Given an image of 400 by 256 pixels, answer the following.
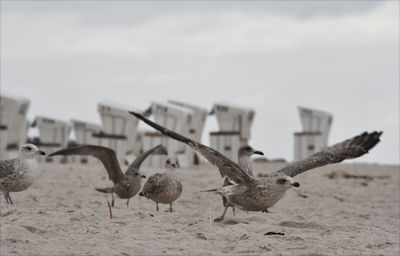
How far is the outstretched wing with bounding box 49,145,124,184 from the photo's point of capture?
9241 millimetres

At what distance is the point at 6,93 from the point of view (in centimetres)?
2150

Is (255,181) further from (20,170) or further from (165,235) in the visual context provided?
(20,170)

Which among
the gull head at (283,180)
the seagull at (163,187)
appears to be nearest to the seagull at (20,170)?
the seagull at (163,187)

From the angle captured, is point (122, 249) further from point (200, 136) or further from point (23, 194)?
point (200, 136)

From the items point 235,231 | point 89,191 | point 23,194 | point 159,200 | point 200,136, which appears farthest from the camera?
point 200,136

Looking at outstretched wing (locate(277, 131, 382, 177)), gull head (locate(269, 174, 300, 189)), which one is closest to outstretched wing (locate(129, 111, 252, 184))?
gull head (locate(269, 174, 300, 189))

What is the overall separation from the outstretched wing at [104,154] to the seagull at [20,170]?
0.52 meters

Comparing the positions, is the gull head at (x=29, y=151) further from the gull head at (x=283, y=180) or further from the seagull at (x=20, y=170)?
the gull head at (x=283, y=180)

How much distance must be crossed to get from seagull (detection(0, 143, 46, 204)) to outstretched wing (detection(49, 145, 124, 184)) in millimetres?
519

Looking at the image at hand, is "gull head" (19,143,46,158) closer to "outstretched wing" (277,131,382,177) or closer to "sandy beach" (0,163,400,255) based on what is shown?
"sandy beach" (0,163,400,255)

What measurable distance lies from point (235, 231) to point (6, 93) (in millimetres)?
16696

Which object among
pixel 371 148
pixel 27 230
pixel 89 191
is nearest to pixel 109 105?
pixel 89 191

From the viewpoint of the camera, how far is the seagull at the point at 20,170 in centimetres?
820

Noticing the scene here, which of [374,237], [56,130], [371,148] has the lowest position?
[374,237]
